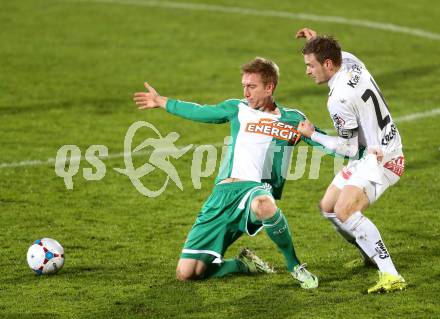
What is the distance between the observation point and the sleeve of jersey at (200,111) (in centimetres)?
793

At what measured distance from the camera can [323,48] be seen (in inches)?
305

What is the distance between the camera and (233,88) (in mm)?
15422

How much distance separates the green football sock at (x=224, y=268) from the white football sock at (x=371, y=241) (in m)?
1.06

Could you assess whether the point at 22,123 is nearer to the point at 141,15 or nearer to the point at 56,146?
the point at 56,146

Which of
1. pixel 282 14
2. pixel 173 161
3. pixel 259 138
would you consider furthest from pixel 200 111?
pixel 282 14

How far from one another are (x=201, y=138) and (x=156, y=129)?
0.74 meters

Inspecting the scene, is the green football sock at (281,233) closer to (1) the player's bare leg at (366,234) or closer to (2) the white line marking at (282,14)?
(1) the player's bare leg at (366,234)

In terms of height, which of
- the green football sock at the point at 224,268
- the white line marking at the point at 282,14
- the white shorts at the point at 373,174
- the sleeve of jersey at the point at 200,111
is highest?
the white line marking at the point at 282,14

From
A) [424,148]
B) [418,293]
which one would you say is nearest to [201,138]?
[424,148]

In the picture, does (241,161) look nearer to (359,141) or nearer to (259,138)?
(259,138)

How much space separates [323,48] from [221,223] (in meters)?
1.62

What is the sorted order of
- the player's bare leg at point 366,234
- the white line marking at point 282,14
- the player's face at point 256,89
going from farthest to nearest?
the white line marking at point 282,14
the player's face at point 256,89
the player's bare leg at point 366,234

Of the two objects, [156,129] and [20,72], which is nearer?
[156,129]

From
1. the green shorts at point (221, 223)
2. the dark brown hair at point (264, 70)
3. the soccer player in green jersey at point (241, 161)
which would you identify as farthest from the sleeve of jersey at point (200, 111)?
the green shorts at point (221, 223)
